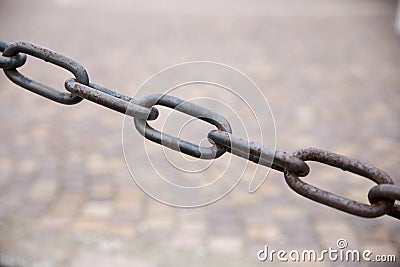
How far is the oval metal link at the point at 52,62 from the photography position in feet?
3.79

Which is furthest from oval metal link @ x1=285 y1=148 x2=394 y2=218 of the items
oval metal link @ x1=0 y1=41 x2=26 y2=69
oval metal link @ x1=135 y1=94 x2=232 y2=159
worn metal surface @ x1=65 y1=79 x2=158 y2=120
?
oval metal link @ x1=0 y1=41 x2=26 y2=69

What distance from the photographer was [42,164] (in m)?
3.62

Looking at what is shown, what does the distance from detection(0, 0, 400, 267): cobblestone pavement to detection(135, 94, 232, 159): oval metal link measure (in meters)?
1.63

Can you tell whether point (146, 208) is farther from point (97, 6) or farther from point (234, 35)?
point (97, 6)

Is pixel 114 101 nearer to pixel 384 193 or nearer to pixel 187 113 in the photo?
pixel 187 113

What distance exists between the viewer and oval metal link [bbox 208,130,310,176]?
3.45 ft

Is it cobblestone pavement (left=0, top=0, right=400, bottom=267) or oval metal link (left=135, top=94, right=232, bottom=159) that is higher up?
cobblestone pavement (left=0, top=0, right=400, bottom=267)

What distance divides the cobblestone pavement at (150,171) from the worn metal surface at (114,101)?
163cm

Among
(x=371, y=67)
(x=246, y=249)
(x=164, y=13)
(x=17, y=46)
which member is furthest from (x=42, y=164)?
(x=164, y=13)

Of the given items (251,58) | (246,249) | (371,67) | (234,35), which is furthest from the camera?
(234,35)

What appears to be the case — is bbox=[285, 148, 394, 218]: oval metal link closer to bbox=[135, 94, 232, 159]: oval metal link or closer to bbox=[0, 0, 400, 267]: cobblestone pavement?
bbox=[135, 94, 232, 159]: oval metal link

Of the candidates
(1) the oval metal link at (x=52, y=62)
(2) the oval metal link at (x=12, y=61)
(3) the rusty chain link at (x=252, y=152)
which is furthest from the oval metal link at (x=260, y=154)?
(2) the oval metal link at (x=12, y=61)

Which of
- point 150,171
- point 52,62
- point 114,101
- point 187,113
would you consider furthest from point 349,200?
point 150,171

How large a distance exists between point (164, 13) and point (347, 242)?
537 cm
